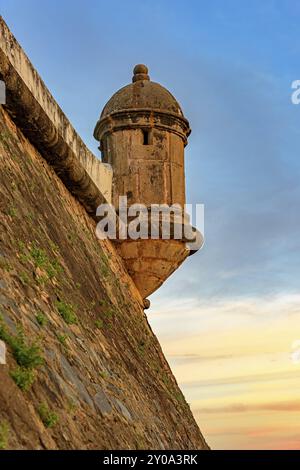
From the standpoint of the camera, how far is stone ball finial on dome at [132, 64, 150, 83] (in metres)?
11.6

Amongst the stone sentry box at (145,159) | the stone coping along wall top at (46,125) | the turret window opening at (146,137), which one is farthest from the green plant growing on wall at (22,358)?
the turret window opening at (146,137)

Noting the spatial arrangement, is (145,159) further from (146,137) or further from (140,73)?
(140,73)

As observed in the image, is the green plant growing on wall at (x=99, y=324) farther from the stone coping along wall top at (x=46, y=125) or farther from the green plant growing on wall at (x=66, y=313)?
the stone coping along wall top at (x=46, y=125)

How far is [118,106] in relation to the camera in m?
11.1

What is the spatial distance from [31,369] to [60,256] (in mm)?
2899

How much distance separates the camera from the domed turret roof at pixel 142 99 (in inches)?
434

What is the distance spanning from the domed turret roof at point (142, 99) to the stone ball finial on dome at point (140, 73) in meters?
0.09

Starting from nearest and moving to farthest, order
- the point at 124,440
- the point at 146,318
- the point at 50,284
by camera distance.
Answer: the point at 124,440
the point at 50,284
the point at 146,318

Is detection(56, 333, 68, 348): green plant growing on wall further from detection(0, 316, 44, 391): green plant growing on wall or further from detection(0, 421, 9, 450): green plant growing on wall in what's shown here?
detection(0, 421, 9, 450): green plant growing on wall

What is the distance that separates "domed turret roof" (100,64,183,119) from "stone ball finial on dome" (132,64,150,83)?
0.09m

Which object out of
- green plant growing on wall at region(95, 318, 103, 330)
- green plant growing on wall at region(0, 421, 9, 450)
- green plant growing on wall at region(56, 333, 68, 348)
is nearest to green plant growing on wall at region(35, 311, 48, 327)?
green plant growing on wall at region(56, 333, 68, 348)

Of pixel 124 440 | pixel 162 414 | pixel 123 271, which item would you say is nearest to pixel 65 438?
pixel 124 440
